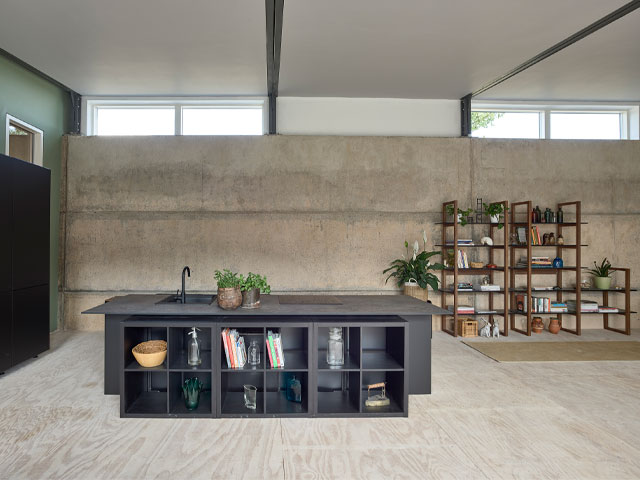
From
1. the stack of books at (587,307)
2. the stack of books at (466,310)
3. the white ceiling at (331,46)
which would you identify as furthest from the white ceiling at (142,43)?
the stack of books at (587,307)

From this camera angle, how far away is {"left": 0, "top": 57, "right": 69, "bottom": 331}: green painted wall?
17.2 feet

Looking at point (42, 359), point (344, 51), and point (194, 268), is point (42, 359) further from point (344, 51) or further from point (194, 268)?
point (344, 51)

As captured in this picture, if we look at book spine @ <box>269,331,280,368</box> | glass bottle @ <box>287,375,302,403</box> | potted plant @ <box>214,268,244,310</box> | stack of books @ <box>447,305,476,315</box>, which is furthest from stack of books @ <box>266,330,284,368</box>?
stack of books @ <box>447,305,476,315</box>

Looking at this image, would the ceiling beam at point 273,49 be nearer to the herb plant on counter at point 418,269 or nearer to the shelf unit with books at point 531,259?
the herb plant on counter at point 418,269

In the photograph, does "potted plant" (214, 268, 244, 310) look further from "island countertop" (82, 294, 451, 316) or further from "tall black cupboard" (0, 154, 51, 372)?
"tall black cupboard" (0, 154, 51, 372)

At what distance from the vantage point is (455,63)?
18.3 feet

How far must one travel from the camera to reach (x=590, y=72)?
19.3ft

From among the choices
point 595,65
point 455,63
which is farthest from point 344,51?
point 595,65

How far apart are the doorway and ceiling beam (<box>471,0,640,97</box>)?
660 cm

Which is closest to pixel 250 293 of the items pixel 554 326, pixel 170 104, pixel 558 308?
pixel 170 104

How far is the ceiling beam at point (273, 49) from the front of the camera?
4203 mm

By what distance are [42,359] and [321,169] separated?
456cm

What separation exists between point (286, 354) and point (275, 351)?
0.34m

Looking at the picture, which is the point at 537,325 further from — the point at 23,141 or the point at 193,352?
the point at 23,141
